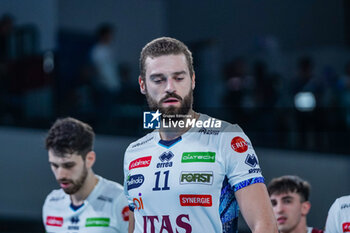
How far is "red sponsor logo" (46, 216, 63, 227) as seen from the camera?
515cm

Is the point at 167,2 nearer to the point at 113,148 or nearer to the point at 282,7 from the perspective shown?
the point at 282,7

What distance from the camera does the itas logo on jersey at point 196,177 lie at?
3.37 metres

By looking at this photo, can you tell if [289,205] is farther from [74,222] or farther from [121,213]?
[74,222]

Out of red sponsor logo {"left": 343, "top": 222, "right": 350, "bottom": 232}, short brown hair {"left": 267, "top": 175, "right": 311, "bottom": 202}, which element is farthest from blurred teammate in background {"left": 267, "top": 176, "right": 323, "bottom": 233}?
red sponsor logo {"left": 343, "top": 222, "right": 350, "bottom": 232}

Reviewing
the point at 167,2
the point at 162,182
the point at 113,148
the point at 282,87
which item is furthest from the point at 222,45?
the point at 162,182

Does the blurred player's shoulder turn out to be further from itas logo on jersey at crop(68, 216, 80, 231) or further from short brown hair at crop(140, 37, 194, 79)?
short brown hair at crop(140, 37, 194, 79)

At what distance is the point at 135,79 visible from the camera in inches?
406

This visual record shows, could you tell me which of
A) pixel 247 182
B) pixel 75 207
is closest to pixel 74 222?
pixel 75 207

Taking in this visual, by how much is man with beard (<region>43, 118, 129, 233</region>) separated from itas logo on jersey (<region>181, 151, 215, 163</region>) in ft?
4.77

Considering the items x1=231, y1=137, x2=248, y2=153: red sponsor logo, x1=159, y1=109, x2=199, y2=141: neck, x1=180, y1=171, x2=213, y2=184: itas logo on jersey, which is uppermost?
x1=159, y1=109, x2=199, y2=141: neck

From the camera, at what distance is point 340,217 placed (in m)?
4.12

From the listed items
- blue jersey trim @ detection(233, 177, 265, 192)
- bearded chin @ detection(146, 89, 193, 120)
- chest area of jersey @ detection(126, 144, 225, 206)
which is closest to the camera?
blue jersey trim @ detection(233, 177, 265, 192)

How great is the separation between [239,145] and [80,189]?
2.03 m

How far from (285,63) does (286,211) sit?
22.7ft
